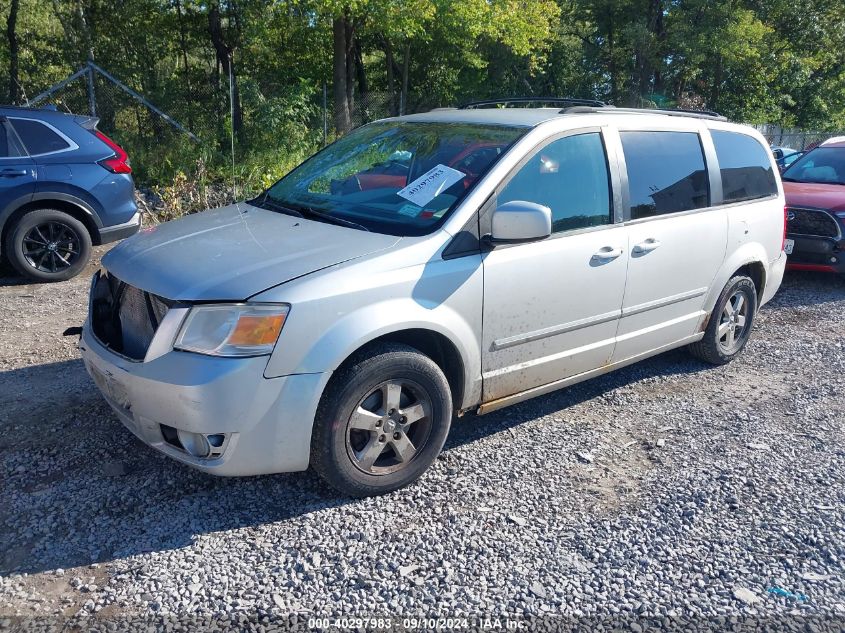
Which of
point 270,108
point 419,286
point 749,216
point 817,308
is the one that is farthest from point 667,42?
point 419,286

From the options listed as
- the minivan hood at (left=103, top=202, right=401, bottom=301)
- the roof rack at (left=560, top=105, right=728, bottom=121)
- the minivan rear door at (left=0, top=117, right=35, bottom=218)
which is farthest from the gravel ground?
the minivan rear door at (left=0, top=117, right=35, bottom=218)

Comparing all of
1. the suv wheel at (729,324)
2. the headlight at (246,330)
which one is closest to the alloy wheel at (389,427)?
the headlight at (246,330)

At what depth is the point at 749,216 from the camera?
5.32 m

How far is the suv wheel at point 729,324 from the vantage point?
5.38 m

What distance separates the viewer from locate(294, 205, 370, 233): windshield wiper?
12.3 feet

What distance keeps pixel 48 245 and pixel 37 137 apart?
109cm

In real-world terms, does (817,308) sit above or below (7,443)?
below

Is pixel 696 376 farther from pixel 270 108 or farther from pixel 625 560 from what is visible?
pixel 270 108

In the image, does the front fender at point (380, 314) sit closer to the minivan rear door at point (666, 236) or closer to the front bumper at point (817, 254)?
the minivan rear door at point (666, 236)

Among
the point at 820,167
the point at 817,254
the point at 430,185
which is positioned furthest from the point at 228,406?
the point at 820,167

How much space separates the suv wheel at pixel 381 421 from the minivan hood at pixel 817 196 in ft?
21.2

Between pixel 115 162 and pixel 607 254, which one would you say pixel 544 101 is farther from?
pixel 115 162

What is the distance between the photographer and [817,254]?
27.2ft

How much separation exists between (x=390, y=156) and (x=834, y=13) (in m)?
31.2
